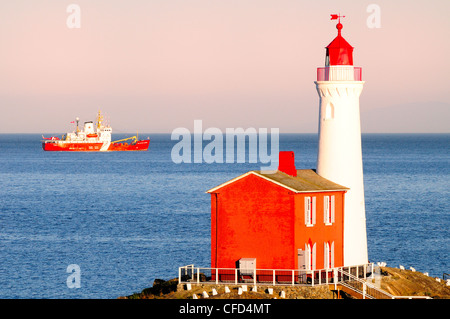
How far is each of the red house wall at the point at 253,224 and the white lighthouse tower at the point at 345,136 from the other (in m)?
4.38

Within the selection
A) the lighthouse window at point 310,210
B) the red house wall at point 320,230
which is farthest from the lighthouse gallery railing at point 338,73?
the lighthouse window at point 310,210

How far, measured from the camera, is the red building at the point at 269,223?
31.2 m

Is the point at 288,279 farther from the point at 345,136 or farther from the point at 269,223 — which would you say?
the point at 345,136

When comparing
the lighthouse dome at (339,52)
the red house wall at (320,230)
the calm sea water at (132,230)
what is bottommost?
the calm sea water at (132,230)

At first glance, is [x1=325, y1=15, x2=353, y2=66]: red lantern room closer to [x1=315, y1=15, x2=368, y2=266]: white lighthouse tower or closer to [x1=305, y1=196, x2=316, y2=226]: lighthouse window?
[x1=315, y1=15, x2=368, y2=266]: white lighthouse tower

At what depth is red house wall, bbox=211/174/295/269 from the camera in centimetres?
3122

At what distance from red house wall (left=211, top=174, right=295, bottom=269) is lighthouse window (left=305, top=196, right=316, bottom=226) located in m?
0.93

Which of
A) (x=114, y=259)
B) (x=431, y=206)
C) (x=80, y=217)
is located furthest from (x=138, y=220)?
(x=431, y=206)

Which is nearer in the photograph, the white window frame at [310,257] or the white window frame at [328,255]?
Answer: the white window frame at [310,257]

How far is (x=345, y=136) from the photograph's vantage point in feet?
115

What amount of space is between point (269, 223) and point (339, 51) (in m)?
8.61

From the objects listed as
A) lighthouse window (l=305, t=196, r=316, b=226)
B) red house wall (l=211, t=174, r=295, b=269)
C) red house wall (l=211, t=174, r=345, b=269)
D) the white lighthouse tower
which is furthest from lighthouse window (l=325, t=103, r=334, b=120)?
red house wall (l=211, t=174, r=295, b=269)

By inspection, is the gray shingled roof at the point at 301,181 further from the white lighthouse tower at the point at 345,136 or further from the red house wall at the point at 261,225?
the white lighthouse tower at the point at 345,136

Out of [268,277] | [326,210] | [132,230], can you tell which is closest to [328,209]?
[326,210]
